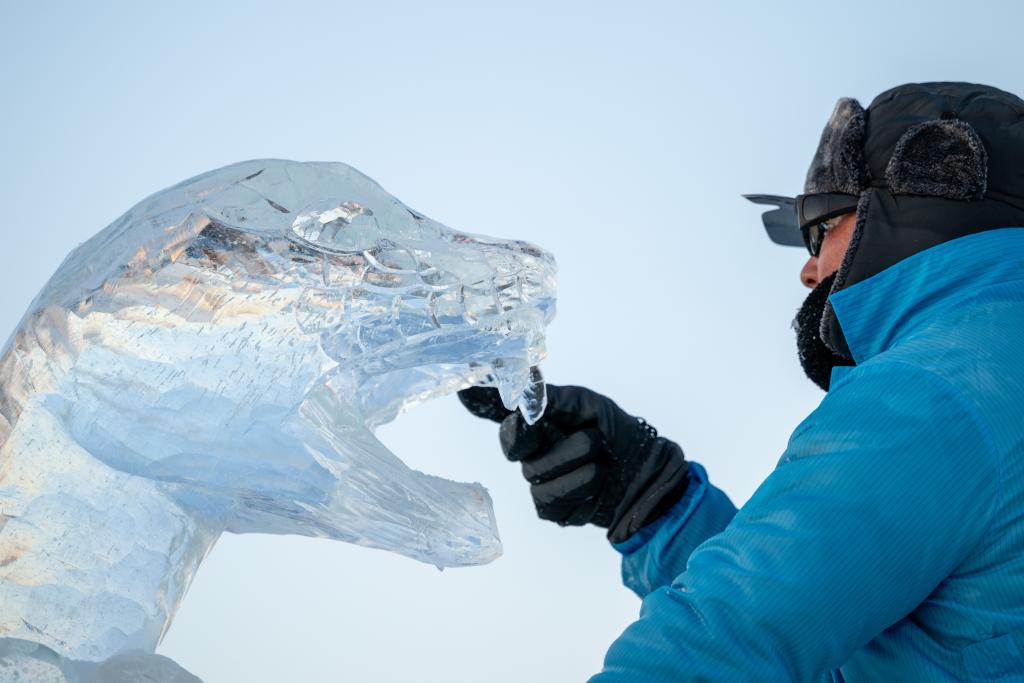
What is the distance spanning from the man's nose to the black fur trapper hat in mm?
286

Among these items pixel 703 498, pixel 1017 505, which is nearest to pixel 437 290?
pixel 1017 505

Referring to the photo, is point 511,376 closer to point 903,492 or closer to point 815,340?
point 903,492

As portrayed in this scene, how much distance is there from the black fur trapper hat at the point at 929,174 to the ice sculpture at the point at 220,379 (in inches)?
30.2

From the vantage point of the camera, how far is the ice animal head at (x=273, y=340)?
127 cm

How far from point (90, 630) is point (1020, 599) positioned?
3.96ft

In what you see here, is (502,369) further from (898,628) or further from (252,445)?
(898,628)

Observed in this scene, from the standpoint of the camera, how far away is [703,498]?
2.38 m

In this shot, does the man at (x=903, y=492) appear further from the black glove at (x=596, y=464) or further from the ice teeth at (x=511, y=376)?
the black glove at (x=596, y=464)

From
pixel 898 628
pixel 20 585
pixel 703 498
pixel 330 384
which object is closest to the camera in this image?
pixel 20 585

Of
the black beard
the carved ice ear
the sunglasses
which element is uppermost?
the carved ice ear

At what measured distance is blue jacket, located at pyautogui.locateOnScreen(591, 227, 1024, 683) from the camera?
1.29 metres

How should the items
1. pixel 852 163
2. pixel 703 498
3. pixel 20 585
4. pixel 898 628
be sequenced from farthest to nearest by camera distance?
pixel 703 498 → pixel 852 163 → pixel 898 628 → pixel 20 585

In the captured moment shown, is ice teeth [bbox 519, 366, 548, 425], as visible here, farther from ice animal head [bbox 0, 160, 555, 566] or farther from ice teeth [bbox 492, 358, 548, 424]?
ice animal head [bbox 0, 160, 555, 566]

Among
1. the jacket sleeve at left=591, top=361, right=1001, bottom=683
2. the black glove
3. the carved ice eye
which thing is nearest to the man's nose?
the black glove
